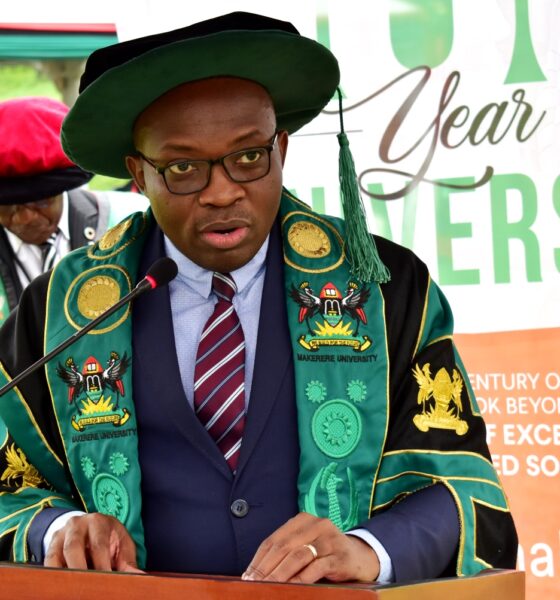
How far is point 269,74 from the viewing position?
8.78ft

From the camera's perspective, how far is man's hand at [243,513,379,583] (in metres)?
2.02

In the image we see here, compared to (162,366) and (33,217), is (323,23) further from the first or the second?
(162,366)

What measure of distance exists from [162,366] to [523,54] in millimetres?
2071

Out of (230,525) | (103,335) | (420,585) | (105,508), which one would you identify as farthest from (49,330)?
(420,585)

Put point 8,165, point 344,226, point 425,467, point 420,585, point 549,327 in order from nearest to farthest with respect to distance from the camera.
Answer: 1. point 420,585
2. point 425,467
3. point 344,226
4. point 549,327
5. point 8,165

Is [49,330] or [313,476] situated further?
[49,330]

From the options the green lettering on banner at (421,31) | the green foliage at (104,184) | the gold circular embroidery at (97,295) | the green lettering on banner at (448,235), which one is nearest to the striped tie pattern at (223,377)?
the gold circular embroidery at (97,295)

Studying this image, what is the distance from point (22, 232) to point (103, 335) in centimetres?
232

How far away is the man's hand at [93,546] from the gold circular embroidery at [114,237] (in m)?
0.78

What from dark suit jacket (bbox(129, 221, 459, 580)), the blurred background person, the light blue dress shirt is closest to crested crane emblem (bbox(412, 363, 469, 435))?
dark suit jacket (bbox(129, 221, 459, 580))

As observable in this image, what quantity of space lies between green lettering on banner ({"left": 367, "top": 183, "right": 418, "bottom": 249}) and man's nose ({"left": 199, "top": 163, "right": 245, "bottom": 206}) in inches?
70.7

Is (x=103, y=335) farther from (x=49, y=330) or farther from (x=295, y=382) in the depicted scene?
(x=295, y=382)

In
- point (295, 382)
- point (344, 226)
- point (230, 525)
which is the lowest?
point (230, 525)

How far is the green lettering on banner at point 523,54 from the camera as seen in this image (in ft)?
13.4
